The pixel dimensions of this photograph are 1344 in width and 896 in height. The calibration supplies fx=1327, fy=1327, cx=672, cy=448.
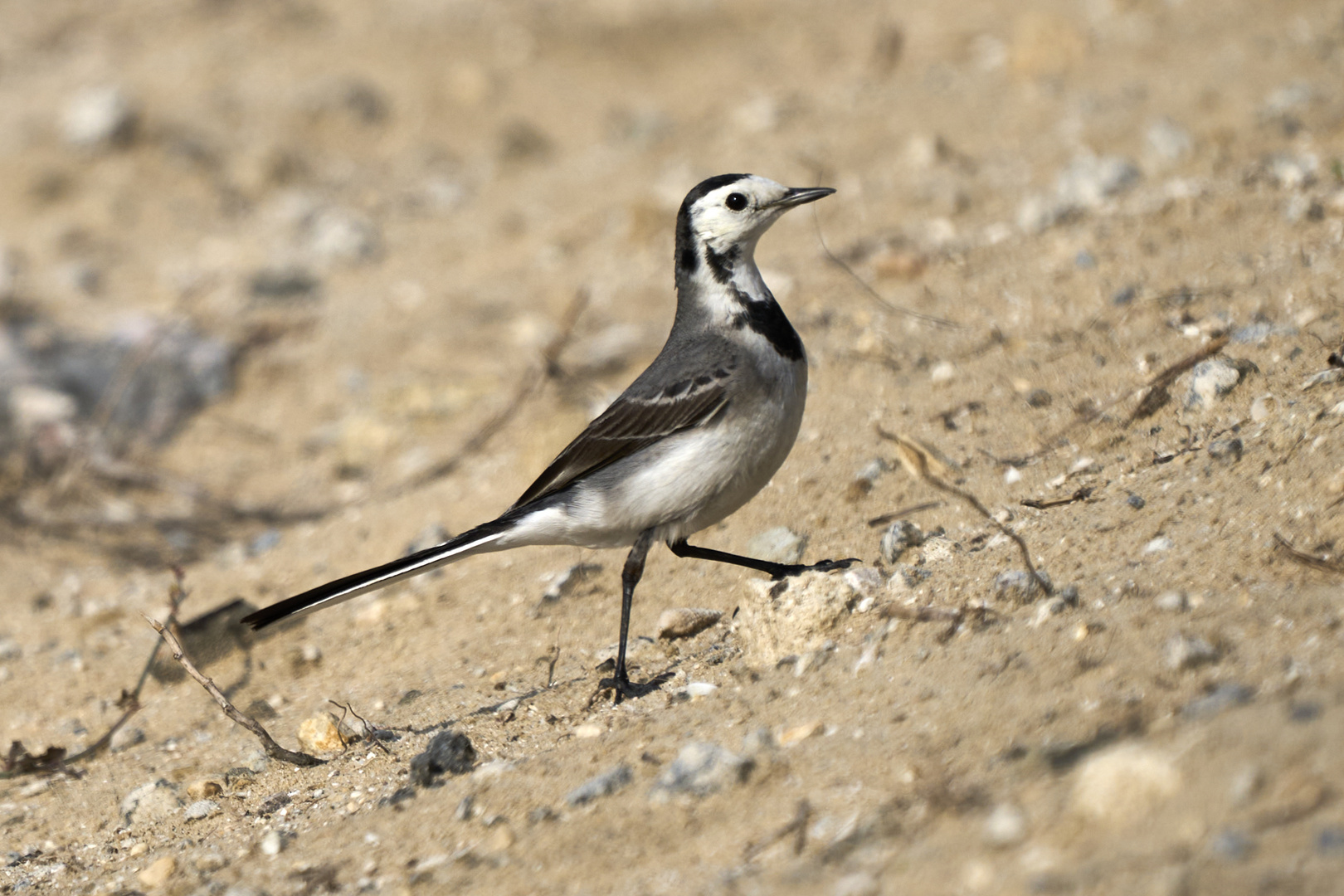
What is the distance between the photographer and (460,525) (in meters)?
6.20

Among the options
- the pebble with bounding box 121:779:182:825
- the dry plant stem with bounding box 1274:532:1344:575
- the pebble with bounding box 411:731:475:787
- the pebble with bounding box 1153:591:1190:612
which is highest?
the pebble with bounding box 121:779:182:825

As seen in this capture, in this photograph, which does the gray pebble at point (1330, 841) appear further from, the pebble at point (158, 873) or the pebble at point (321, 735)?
the pebble at point (321, 735)

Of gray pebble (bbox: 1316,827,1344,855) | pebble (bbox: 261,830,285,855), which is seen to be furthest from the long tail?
gray pebble (bbox: 1316,827,1344,855)

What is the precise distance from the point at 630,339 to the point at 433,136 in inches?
201

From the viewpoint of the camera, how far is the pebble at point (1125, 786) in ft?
8.48

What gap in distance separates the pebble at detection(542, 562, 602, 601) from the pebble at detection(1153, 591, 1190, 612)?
2.51 meters

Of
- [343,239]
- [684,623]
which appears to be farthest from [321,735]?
[343,239]

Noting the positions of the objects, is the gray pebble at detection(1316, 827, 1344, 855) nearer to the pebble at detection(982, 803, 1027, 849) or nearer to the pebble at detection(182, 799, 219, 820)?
the pebble at detection(982, 803, 1027, 849)

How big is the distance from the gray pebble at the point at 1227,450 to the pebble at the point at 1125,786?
6.05 feet

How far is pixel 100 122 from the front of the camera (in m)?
11.4

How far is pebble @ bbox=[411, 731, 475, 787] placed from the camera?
396 cm

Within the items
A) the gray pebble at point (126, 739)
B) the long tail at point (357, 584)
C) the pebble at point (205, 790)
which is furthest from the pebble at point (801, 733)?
the gray pebble at point (126, 739)

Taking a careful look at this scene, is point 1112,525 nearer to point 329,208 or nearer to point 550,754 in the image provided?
point 550,754

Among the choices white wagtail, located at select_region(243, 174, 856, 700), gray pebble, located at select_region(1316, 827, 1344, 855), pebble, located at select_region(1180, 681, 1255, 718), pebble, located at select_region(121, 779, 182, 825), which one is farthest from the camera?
white wagtail, located at select_region(243, 174, 856, 700)
